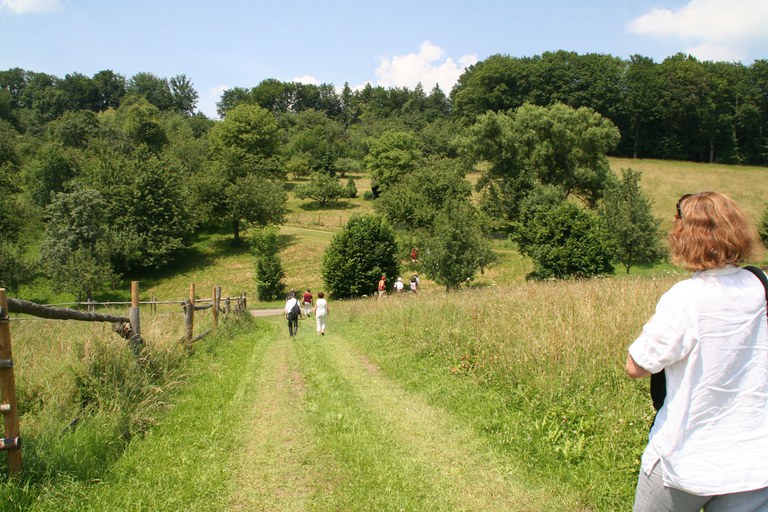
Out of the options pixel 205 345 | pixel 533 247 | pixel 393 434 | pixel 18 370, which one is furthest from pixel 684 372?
pixel 533 247

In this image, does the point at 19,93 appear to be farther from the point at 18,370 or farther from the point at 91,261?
the point at 18,370

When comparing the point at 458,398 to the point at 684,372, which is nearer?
the point at 684,372

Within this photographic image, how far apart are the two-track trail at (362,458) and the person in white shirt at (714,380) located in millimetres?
2077

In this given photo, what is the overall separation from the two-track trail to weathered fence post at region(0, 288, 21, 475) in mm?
1819

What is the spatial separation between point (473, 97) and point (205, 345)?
8543cm

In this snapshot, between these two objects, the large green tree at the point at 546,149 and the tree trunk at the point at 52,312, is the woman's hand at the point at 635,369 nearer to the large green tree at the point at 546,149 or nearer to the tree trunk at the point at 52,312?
the tree trunk at the point at 52,312

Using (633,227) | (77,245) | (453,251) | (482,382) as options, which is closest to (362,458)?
(482,382)

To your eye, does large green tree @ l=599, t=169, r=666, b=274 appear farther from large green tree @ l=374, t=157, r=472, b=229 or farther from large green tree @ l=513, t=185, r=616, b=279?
large green tree @ l=374, t=157, r=472, b=229

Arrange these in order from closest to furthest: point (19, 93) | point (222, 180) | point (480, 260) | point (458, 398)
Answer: point (458, 398)
point (480, 260)
point (222, 180)
point (19, 93)

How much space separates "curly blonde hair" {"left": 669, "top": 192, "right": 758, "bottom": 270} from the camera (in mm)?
2344

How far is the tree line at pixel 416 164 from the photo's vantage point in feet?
122

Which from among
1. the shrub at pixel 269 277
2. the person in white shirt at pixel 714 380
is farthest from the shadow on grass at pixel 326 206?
the person in white shirt at pixel 714 380

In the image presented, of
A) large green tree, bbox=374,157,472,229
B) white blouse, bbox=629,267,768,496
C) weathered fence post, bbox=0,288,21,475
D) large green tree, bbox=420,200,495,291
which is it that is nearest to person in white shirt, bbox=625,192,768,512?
white blouse, bbox=629,267,768,496

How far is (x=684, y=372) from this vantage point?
90.7 inches
